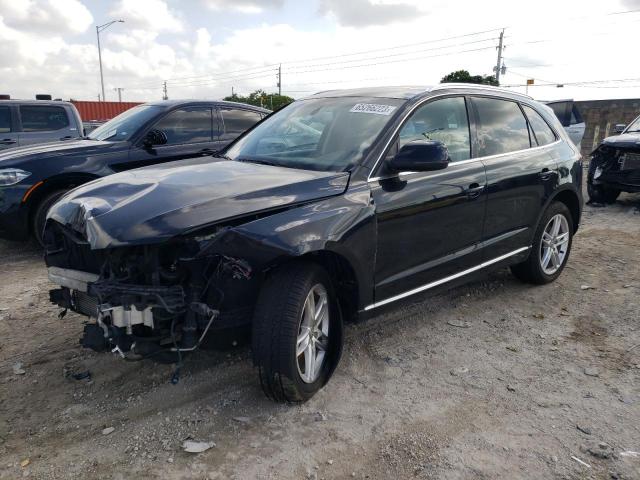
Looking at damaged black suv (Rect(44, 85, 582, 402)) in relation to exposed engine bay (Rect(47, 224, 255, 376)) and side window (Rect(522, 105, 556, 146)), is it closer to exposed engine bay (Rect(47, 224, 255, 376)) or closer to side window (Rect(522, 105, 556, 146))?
exposed engine bay (Rect(47, 224, 255, 376))


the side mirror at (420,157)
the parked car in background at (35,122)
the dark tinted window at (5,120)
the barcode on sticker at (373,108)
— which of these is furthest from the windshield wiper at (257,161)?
the dark tinted window at (5,120)

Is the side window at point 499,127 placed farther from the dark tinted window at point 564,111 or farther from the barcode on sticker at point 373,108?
the dark tinted window at point 564,111

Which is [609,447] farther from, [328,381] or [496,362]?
[328,381]

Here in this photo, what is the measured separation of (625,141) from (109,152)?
7672 millimetres

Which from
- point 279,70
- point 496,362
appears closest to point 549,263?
point 496,362

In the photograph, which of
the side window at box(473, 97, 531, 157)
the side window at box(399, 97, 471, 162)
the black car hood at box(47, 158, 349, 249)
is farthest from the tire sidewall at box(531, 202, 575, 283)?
the black car hood at box(47, 158, 349, 249)

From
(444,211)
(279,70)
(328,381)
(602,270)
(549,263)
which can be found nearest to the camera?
(328,381)

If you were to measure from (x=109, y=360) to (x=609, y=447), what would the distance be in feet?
9.71

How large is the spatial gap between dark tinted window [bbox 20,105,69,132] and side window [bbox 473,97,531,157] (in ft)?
24.8

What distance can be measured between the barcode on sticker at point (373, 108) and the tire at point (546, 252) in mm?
2048

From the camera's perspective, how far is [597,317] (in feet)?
14.6

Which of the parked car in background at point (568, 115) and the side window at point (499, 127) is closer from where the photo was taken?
the side window at point (499, 127)

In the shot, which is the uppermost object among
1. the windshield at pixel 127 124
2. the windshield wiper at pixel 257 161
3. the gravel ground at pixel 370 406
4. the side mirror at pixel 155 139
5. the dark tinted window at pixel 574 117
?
the dark tinted window at pixel 574 117

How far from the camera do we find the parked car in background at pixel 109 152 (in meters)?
5.59
